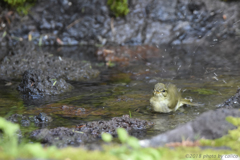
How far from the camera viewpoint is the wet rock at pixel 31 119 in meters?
5.44

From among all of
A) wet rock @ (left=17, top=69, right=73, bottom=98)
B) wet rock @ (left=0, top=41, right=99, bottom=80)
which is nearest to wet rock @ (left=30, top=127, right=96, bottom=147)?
wet rock @ (left=17, top=69, right=73, bottom=98)

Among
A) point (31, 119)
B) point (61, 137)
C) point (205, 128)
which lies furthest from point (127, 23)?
point (205, 128)

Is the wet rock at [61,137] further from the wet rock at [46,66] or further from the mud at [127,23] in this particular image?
the mud at [127,23]

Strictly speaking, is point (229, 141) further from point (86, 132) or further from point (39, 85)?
point (39, 85)

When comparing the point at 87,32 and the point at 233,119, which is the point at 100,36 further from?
the point at 233,119

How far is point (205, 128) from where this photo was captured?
3709 mm

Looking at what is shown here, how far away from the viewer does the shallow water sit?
598 centimetres

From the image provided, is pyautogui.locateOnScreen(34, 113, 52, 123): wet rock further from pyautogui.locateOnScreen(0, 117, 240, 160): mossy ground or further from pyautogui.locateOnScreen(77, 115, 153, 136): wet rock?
pyautogui.locateOnScreen(0, 117, 240, 160): mossy ground

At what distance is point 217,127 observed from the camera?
3.70 metres

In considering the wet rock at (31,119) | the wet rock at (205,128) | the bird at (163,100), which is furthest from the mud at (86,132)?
the wet rock at (205,128)

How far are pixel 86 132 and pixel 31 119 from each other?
1.26 metres

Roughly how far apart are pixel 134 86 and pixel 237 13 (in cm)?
903

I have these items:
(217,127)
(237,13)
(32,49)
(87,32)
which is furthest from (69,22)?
(217,127)

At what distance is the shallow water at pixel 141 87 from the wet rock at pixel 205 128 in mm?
1302
